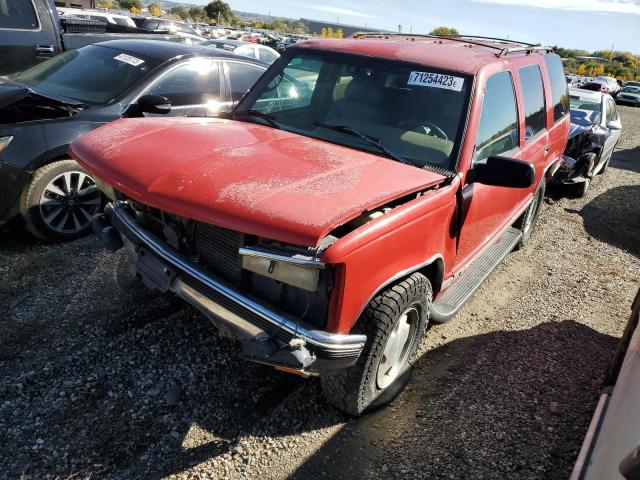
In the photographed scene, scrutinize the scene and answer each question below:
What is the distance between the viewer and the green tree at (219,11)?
65.8 metres

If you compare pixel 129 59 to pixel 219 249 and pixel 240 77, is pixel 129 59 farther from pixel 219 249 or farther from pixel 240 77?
pixel 219 249

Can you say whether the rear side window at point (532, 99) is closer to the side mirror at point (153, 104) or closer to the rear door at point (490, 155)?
the rear door at point (490, 155)

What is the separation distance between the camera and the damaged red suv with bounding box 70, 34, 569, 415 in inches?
86.1

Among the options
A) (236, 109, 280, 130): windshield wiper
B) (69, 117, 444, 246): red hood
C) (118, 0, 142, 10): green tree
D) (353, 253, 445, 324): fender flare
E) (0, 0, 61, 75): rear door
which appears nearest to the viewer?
(69, 117, 444, 246): red hood

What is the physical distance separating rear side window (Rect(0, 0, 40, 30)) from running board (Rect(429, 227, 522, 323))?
6.07 m

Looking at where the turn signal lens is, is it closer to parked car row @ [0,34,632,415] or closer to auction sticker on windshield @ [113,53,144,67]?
parked car row @ [0,34,632,415]

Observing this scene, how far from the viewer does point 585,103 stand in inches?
383

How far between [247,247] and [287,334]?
17.2 inches

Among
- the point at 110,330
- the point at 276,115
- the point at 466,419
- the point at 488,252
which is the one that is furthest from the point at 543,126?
the point at 110,330

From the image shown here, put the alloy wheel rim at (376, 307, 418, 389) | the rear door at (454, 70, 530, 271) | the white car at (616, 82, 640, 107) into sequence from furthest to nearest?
the white car at (616, 82, 640, 107) → the rear door at (454, 70, 530, 271) → the alloy wheel rim at (376, 307, 418, 389)

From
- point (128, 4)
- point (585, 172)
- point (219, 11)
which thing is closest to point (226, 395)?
point (585, 172)

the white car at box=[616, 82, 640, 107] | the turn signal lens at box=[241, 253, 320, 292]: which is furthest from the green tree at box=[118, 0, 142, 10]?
the turn signal lens at box=[241, 253, 320, 292]

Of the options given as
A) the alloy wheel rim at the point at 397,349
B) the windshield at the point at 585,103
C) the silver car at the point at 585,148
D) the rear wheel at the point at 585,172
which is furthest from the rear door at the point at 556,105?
the windshield at the point at 585,103

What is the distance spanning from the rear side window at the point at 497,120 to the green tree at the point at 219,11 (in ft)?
225
